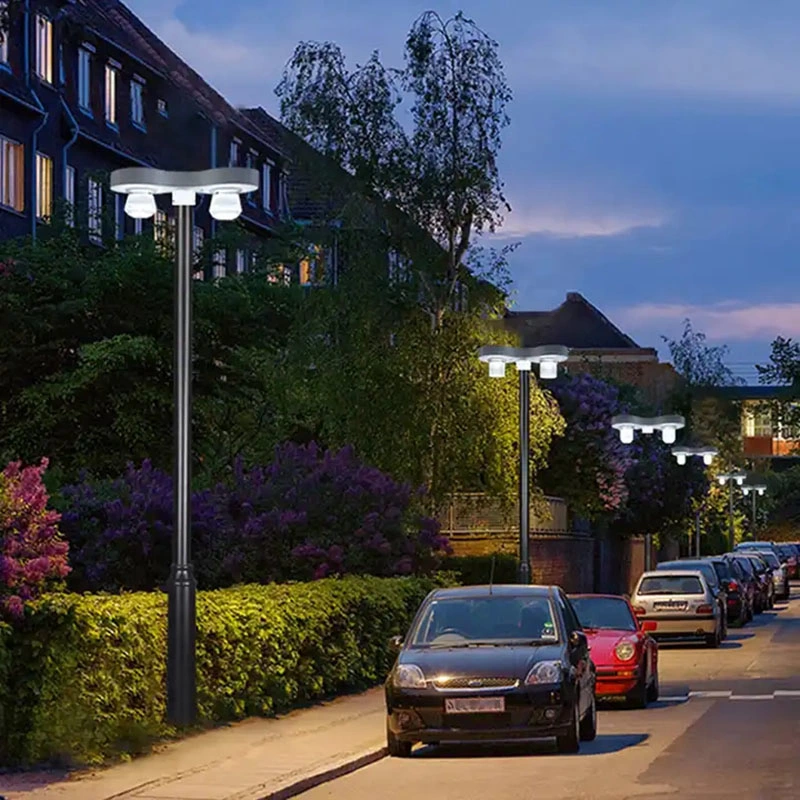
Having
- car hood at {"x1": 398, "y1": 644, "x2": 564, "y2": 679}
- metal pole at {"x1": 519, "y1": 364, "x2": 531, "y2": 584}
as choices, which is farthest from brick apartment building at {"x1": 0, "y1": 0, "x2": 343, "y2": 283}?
car hood at {"x1": 398, "y1": 644, "x2": 564, "y2": 679}

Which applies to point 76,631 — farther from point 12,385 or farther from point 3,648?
point 12,385

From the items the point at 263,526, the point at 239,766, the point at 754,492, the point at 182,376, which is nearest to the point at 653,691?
the point at 263,526

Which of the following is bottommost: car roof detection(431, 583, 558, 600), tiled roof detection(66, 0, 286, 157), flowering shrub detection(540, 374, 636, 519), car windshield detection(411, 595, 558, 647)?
car windshield detection(411, 595, 558, 647)

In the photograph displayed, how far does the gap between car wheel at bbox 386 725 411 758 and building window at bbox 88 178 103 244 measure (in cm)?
1925

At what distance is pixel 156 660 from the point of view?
1914cm

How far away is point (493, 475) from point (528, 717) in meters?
21.9

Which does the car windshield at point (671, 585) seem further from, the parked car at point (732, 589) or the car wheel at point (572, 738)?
the car wheel at point (572, 738)

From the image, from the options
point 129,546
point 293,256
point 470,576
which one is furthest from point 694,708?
point 470,576

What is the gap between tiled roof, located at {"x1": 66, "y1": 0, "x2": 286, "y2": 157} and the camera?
52.0 meters

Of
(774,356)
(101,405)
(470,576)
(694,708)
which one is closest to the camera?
(694,708)

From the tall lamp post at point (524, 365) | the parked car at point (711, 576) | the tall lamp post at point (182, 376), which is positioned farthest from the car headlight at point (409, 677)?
the parked car at point (711, 576)

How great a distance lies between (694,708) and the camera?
25.2 metres

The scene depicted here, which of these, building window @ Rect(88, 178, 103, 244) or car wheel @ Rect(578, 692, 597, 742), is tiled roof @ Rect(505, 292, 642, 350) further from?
car wheel @ Rect(578, 692, 597, 742)

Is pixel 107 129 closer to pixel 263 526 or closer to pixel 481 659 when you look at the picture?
pixel 263 526
